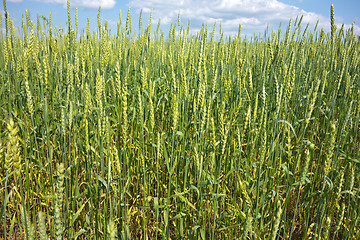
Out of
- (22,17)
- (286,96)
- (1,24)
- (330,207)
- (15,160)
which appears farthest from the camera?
(22,17)

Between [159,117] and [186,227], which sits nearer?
[186,227]

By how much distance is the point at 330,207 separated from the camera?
1418 millimetres

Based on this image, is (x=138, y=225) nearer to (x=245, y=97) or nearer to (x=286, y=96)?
(x=286, y=96)

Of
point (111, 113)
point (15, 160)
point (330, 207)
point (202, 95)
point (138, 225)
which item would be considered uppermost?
point (202, 95)

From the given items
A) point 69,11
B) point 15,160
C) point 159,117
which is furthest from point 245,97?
point 15,160

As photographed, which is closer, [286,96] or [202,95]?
[202,95]

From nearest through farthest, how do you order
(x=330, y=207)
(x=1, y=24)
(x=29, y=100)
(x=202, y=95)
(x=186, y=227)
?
(x=29, y=100) < (x=202, y=95) < (x=186, y=227) < (x=330, y=207) < (x=1, y=24)

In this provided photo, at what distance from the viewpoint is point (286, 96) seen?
1.16m

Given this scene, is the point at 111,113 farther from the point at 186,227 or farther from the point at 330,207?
the point at 330,207

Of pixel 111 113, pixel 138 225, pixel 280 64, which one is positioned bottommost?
pixel 138 225

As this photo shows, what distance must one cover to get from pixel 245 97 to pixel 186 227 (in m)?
1.05

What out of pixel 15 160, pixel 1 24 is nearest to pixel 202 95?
pixel 15 160

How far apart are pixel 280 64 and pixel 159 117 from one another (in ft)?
3.33

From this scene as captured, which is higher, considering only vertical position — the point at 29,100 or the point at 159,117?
the point at 29,100
